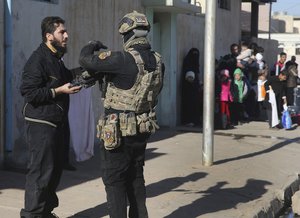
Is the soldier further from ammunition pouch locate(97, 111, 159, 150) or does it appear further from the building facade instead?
the building facade

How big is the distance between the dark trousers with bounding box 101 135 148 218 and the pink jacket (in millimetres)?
9081

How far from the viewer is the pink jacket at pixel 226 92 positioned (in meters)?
13.5

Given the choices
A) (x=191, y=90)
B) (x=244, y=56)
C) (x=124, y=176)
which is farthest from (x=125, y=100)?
(x=244, y=56)

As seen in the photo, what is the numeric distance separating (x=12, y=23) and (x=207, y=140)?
3243mm

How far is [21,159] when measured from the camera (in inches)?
312

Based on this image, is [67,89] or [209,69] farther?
[209,69]

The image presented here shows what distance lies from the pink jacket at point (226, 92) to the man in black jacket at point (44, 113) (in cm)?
874

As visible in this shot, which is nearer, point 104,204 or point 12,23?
point 104,204

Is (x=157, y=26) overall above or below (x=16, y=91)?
above

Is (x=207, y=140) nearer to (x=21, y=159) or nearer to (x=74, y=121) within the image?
(x=74, y=121)

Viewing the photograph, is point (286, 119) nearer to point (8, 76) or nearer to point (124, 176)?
point (8, 76)

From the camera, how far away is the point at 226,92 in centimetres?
1360

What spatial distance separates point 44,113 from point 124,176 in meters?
0.97

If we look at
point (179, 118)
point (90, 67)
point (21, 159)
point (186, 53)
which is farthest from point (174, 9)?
point (90, 67)
